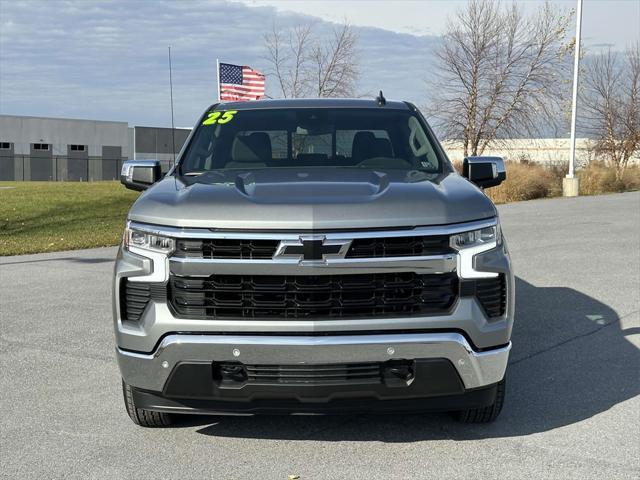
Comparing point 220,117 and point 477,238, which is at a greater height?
point 220,117

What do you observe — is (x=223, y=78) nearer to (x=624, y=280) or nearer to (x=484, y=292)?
(x=624, y=280)

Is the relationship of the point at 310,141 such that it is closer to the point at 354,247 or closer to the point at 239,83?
the point at 354,247

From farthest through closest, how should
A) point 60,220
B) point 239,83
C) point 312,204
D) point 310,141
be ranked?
point 239,83
point 60,220
point 310,141
point 312,204

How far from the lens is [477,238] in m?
4.16

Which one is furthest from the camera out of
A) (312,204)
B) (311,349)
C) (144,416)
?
(144,416)

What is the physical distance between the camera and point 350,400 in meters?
4.06

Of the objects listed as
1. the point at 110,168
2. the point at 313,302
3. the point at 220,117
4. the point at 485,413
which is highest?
the point at 220,117

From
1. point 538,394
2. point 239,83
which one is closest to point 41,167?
point 239,83

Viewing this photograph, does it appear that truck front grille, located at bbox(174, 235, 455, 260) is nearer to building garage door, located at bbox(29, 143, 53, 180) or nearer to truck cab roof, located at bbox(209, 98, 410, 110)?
truck cab roof, located at bbox(209, 98, 410, 110)

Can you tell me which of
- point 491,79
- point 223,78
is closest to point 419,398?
point 223,78

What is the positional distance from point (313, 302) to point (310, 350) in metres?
0.23

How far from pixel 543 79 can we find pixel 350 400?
33.0m

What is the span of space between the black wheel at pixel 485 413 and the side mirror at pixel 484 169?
158 centimetres

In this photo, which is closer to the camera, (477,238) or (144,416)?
(477,238)
